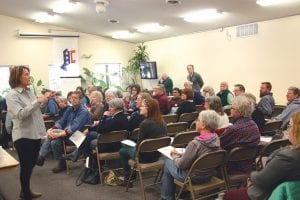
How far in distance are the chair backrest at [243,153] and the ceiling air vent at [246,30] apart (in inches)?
203

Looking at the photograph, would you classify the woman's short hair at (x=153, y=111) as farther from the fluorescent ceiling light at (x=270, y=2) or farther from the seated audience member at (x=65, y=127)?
the fluorescent ceiling light at (x=270, y=2)

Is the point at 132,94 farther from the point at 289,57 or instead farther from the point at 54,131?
the point at 289,57

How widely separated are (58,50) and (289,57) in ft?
23.2

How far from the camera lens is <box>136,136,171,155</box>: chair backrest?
348cm

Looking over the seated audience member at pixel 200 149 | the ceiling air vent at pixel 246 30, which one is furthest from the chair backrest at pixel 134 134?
the ceiling air vent at pixel 246 30

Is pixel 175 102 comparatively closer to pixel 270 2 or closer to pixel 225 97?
pixel 225 97

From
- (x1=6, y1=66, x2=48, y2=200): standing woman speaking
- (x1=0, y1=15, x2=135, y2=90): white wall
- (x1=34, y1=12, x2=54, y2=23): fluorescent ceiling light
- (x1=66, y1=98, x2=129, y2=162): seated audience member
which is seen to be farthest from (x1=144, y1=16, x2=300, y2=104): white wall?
(x1=6, y1=66, x2=48, y2=200): standing woman speaking

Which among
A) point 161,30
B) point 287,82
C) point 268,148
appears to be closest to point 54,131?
point 268,148

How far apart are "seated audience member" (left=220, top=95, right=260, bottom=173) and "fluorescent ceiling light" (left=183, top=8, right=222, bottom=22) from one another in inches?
165

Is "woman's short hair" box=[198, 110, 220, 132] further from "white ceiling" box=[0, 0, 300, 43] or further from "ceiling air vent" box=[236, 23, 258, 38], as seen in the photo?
"ceiling air vent" box=[236, 23, 258, 38]

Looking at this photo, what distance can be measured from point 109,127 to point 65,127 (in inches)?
41.8

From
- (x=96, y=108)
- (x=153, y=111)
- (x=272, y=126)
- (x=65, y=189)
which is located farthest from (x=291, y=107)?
(x=65, y=189)

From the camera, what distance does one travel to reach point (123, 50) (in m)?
12.2

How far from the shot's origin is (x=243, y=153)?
307 centimetres
